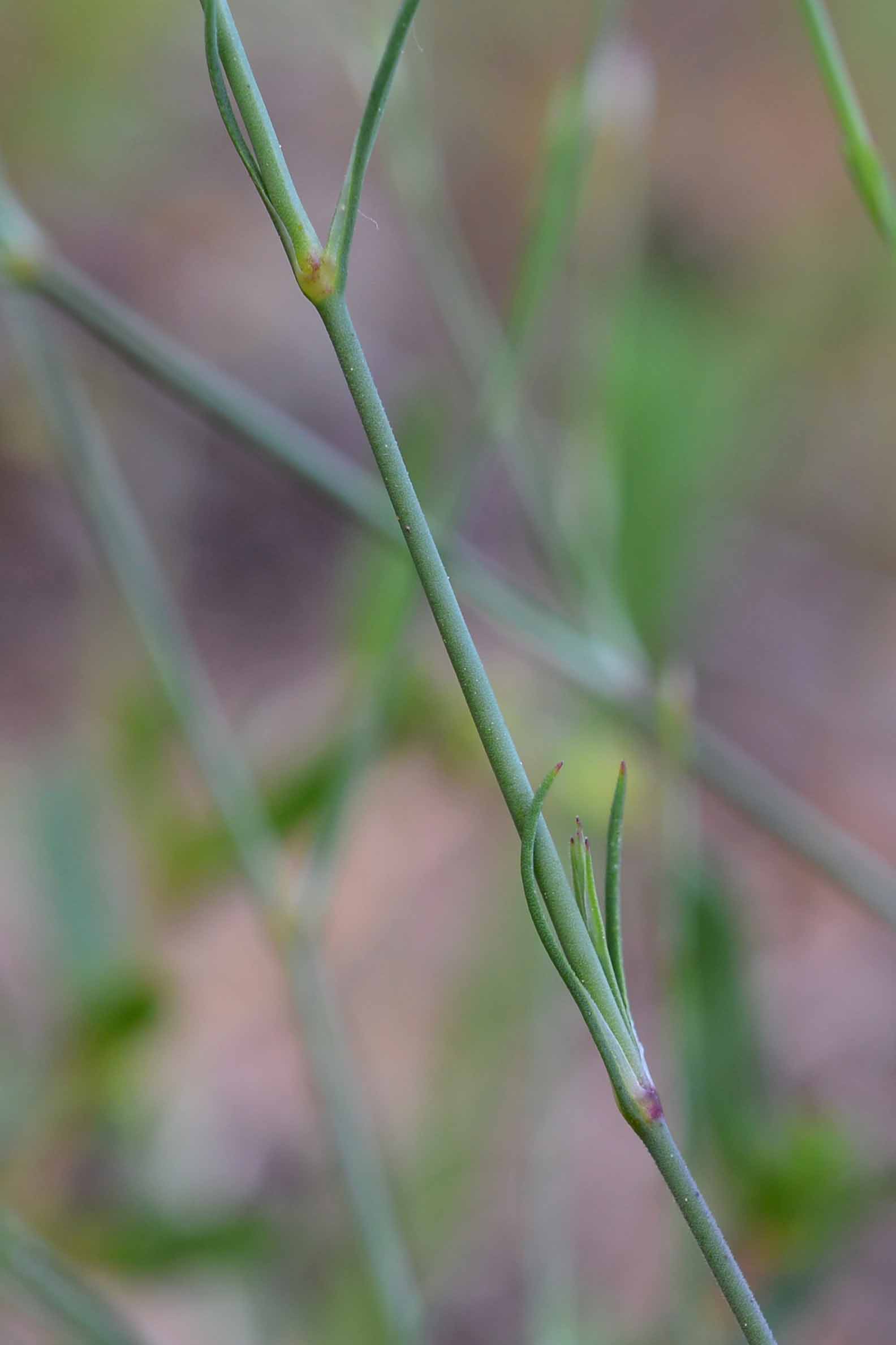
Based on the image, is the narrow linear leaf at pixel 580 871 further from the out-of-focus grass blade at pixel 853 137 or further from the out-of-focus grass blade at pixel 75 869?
the out-of-focus grass blade at pixel 75 869

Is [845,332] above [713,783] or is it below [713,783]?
above

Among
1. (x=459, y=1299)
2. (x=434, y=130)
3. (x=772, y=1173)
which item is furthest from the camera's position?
(x=434, y=130)

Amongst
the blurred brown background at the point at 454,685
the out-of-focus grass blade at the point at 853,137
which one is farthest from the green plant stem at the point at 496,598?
the out-of-focus grass blade at the point at 853,137

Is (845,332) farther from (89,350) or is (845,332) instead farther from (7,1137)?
(7,1137)

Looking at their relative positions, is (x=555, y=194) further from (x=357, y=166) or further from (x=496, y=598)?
(x=357, y=166)

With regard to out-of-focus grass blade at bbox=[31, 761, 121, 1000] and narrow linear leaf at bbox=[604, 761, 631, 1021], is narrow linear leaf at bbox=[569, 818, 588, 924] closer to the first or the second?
narrow linear leaf at bbox=[604, 761, 631, 1021]

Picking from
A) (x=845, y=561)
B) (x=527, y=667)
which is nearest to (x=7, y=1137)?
(x=527, y=667)

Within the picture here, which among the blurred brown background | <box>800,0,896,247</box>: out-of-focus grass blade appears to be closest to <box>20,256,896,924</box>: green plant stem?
the blurred brown background
